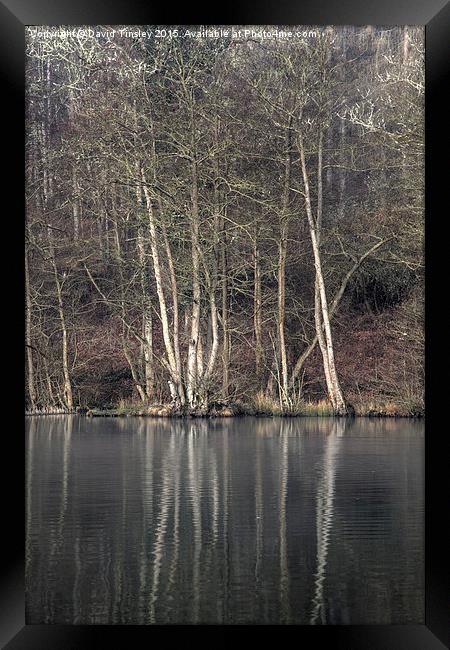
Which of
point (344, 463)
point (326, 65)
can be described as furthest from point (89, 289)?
point (344, 463)

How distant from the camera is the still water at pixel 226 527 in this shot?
5.95 metres

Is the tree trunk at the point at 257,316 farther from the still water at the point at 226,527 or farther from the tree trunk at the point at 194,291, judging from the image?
the still water at the point at 226,527

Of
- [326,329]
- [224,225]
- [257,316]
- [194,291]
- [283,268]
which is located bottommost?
[326,329]

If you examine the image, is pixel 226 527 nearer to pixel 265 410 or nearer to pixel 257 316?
pixel 265 410

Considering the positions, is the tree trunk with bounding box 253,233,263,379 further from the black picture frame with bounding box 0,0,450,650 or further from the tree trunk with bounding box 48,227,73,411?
the black picture frame with bounding box 0,0,450,650

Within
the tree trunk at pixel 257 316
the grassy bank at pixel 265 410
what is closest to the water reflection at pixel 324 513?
the grassy bank at pixel 265 410

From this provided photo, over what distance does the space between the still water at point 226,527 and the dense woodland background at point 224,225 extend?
3.13m

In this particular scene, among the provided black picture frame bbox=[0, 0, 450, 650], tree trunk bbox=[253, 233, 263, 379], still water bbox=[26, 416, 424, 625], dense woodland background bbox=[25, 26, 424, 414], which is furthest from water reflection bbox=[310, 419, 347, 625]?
dense woodland background bbox=[25, 26, 424, 414]

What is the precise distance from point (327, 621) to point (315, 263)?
13.2m

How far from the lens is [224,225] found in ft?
61.4
